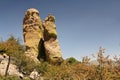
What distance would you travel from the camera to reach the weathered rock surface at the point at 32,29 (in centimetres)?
5025

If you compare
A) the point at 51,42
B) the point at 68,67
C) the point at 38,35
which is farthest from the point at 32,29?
the point at 68,67

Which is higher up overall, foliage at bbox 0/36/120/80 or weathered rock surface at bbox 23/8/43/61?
weathered rock surface at bbox 23/8/43/61

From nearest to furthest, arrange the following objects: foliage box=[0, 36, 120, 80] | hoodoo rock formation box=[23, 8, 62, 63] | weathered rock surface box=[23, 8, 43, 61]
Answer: foliage box=[0, 36, 120, 80]
hoodoo rock formation box=[23, 8, 62, 63]
weathered rock surface box=[23, 8, 43, 61]

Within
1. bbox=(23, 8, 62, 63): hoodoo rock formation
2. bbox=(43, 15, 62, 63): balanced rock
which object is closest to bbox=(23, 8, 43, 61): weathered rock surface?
bbox=(23, 8, 62, 63): hoodoo rock formation

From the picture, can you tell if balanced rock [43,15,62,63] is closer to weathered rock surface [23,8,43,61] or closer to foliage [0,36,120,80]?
weathered rock surface [23,8,43,61]

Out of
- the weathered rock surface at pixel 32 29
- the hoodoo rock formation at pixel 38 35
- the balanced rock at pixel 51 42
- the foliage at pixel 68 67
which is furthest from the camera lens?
the weathered rock surface at pixel 32 29

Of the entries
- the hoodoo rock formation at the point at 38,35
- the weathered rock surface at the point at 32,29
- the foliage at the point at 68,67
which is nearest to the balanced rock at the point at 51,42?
the hoodoo rock formation at the point at 38,35

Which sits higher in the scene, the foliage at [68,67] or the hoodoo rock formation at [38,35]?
the hoodoo rock formation at [38,35]

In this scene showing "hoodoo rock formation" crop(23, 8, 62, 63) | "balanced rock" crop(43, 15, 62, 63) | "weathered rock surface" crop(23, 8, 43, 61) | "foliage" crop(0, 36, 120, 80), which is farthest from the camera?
"weathered rock surface" crop(23, 8, 43, 61)

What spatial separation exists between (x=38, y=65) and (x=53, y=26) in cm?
1014

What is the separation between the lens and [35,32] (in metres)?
50.9

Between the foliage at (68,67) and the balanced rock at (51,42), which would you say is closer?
the foliage at (68,67)

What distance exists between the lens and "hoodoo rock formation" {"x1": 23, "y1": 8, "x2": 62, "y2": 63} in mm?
49500

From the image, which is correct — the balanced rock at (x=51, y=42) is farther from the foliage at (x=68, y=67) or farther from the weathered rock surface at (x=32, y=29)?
the foliage at (x=68, y=67)
